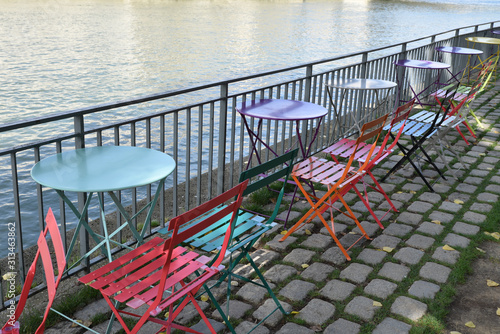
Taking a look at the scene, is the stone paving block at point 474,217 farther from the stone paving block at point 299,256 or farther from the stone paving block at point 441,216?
the stone paving block at point 299,256

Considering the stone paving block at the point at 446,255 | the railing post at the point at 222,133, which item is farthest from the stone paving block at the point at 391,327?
the railing post at the point at 222,133

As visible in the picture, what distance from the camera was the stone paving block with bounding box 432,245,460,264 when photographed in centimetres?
438

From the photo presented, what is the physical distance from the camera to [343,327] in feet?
11.3

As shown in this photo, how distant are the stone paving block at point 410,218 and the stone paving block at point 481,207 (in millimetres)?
640

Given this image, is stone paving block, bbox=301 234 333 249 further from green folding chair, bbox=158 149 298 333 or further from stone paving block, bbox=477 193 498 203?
stone paving block, bbox=477 193 498 203

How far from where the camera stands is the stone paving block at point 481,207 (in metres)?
5.42

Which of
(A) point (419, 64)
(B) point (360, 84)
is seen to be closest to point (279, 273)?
(B) point (360, 84)

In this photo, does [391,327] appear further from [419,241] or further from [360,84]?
[360,84]

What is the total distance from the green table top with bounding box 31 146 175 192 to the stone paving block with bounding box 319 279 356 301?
4.95 ft

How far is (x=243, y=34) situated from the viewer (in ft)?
135

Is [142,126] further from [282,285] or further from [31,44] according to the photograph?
[31,44]

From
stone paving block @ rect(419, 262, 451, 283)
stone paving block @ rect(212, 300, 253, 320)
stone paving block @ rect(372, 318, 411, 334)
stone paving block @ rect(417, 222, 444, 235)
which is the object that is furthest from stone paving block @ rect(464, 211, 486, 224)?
stone paving block @ rect(212, 300, 253, 320)

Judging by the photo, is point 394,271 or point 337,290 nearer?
point 337,290

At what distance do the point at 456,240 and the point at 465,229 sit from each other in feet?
0.99
